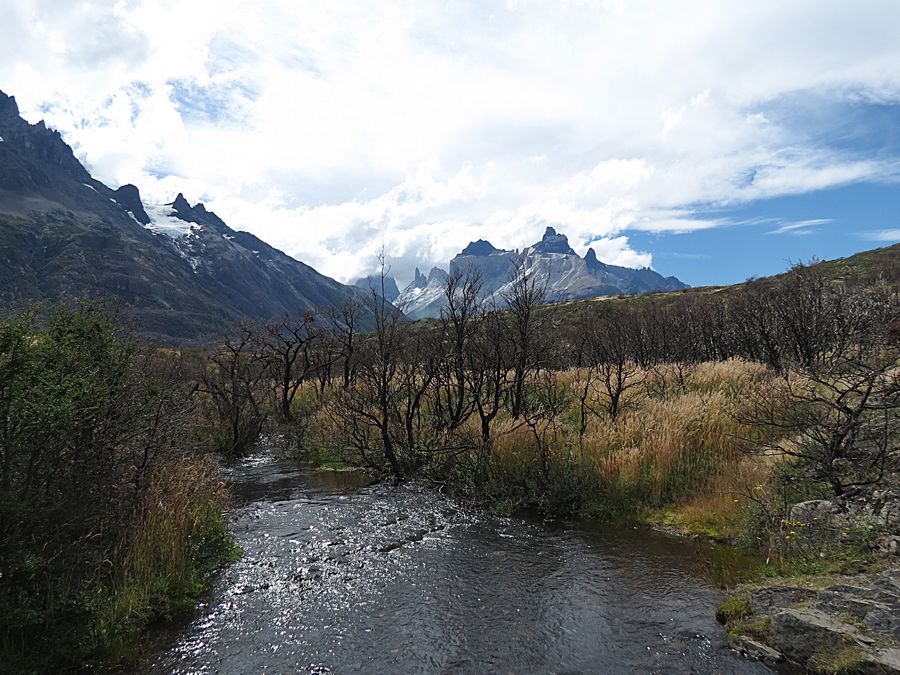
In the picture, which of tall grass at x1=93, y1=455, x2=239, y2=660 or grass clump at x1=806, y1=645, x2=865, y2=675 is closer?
grass clump at x1=806, y1=645, x2=865, y2=675

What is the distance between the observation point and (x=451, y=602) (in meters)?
7.20

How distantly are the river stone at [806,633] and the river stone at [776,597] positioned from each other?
35 centimetres

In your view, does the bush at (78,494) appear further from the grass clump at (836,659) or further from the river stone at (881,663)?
the river stone at (881,663)

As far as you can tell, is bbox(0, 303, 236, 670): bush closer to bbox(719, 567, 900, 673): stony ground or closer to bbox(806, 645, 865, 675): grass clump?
bbox(719, 567, 900, 673): stony ground

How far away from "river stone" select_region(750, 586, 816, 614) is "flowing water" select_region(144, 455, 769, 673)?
0.58 m

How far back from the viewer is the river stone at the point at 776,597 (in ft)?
19.2

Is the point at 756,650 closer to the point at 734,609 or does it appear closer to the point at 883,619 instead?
the point at 734,609

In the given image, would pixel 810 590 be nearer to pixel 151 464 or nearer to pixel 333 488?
pixel 151 464

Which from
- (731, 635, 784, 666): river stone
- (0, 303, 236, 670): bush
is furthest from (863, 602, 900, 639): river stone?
(0, 303, 236, 670): bush

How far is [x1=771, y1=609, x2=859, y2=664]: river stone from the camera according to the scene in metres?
4.98

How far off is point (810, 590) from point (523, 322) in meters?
10.9

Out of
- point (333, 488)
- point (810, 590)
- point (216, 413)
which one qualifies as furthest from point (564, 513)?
point (216, 413)

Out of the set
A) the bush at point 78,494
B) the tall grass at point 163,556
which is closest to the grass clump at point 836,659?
the tall grass at point 163,556

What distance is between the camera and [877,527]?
264 inches
